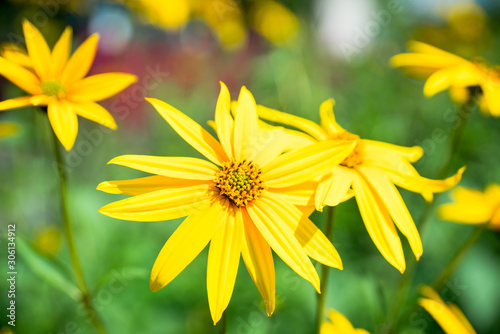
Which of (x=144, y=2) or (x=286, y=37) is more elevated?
(x=286, y=37)

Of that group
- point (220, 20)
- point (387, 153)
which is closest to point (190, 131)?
point (387, 153)

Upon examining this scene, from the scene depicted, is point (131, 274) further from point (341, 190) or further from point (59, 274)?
point (341, 190)

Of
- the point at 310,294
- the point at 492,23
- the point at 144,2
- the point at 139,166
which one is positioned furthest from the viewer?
the point at 492,23

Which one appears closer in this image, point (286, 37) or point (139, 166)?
point (139, 166)

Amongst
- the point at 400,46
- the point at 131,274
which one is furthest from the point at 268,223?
the point at 400,46

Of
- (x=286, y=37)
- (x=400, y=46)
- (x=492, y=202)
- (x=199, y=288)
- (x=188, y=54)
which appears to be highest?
(x=400, y=46)

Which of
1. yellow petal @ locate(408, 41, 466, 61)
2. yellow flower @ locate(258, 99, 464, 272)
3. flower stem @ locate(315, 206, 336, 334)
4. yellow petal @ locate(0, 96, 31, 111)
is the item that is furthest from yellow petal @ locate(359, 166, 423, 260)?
yellow petal @ locate(0, 96, 31, 111)

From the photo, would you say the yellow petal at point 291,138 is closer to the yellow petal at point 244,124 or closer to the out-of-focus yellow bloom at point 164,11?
the yellow petal at point 244,124
